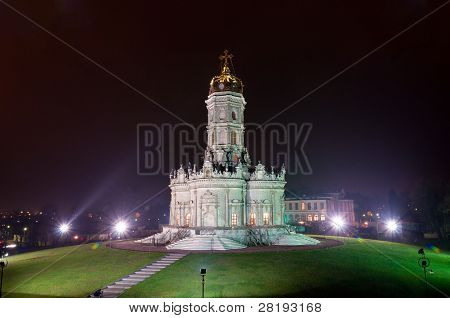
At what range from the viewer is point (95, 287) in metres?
24.6

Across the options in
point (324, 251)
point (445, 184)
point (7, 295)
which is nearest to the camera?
point (7, 295)

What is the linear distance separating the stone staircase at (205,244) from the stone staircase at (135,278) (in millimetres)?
4821

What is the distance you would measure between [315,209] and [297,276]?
7223 cm

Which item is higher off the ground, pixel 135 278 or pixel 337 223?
pixel 337 223

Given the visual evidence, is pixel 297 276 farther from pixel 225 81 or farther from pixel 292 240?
pixel 225 81

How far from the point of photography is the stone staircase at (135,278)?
23027 mm

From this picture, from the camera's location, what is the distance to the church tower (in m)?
48.8

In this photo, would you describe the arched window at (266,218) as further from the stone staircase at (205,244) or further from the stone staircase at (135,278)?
the stone staircase at (135,278)

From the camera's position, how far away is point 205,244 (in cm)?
3966

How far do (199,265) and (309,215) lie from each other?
70.6m

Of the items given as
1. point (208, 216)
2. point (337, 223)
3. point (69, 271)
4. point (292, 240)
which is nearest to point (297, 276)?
point (69, 271)

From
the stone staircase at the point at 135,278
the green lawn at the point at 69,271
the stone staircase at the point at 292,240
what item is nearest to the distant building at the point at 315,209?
the stone staircase at the point at 292,240
